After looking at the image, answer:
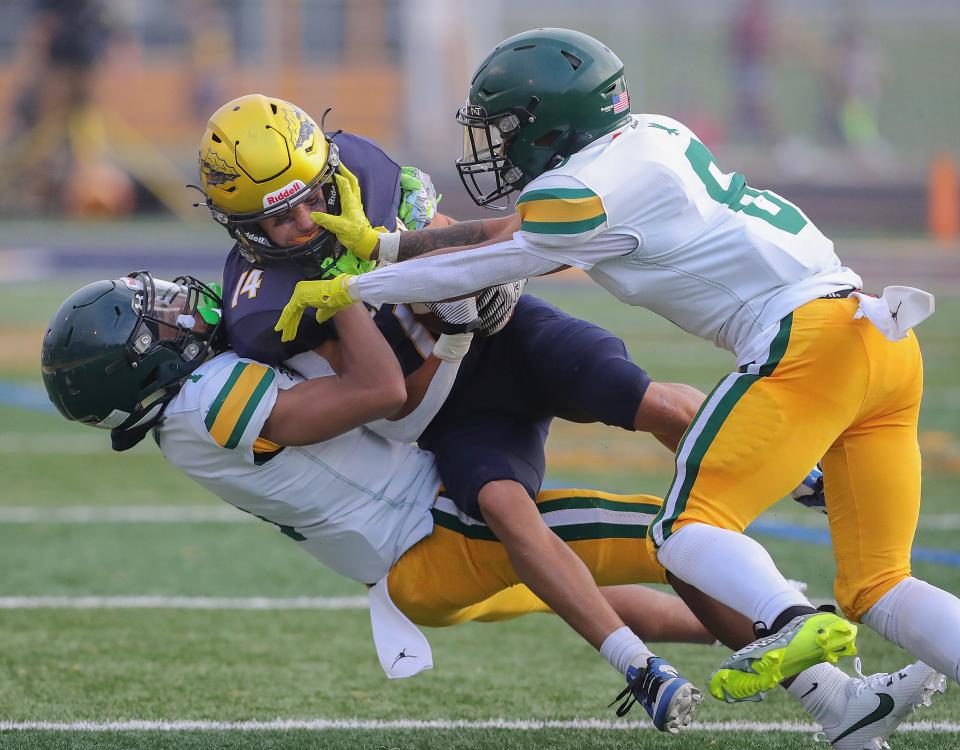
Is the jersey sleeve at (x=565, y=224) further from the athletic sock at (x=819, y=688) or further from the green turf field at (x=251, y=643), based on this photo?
the green turf field at (x=251, y=643)

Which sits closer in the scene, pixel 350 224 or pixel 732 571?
pixel 732 571

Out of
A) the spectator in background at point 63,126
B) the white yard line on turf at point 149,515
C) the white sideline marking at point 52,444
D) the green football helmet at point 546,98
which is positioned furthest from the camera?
the spectator in background at point 63,126

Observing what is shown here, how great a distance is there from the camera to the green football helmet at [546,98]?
3217mm

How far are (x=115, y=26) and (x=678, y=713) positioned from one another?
688 inches

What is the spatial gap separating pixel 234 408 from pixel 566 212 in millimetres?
963

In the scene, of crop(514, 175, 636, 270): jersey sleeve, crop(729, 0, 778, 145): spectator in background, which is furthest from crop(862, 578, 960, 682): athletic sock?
crop(729, 0, 778, 145): spectator in background

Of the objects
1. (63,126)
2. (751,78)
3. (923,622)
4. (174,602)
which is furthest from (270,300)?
(751,78)

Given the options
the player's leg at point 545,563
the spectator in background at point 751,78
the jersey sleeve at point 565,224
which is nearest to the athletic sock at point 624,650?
the player's leg at point 545,563

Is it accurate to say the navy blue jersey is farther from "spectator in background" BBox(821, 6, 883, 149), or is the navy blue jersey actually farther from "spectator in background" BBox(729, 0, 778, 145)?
"spectator in background" BBox(821, 6, 883, 149)

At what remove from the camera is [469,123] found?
334 centimetres

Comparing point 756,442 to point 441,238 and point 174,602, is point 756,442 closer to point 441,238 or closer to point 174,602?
point 441,238

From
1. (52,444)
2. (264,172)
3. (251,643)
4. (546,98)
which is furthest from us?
(52,444)

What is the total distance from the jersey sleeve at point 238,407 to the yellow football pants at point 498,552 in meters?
0.56

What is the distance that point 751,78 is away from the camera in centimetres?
1986
